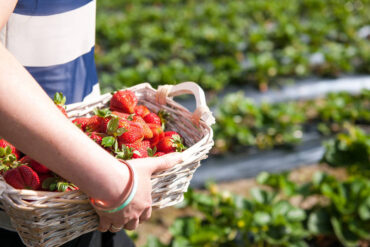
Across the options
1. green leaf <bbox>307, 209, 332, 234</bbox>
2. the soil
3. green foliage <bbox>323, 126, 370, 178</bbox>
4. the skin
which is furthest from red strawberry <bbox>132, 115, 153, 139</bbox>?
green foliage <bbox>323, 126, 370, 178</bbox>

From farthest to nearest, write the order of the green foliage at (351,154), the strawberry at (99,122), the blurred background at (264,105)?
the green foliage at (351,154), the blurred background at (264,105), the strawberry at (99,122)

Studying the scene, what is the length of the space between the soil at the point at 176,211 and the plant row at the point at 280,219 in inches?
9.4

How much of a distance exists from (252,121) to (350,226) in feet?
5.51

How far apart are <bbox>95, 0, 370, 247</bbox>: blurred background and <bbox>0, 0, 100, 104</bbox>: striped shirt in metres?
0.78

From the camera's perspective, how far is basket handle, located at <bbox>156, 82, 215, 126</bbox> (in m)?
1.26

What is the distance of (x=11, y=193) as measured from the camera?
0.94m

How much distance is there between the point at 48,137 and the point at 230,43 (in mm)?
4384

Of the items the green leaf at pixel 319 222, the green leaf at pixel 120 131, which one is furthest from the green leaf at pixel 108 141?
the green leaf at pixel 319 222

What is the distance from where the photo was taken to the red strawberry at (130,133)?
3.89ft

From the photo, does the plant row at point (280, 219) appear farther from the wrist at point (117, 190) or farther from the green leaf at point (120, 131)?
the wrist at point (117, 190)

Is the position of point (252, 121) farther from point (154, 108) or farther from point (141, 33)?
point (154, 108)

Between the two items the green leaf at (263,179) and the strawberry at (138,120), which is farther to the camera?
the green leaf at (263,179)

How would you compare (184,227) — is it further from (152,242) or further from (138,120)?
(138,120)

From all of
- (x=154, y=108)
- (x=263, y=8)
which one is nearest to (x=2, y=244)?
(x=154, y=108)
